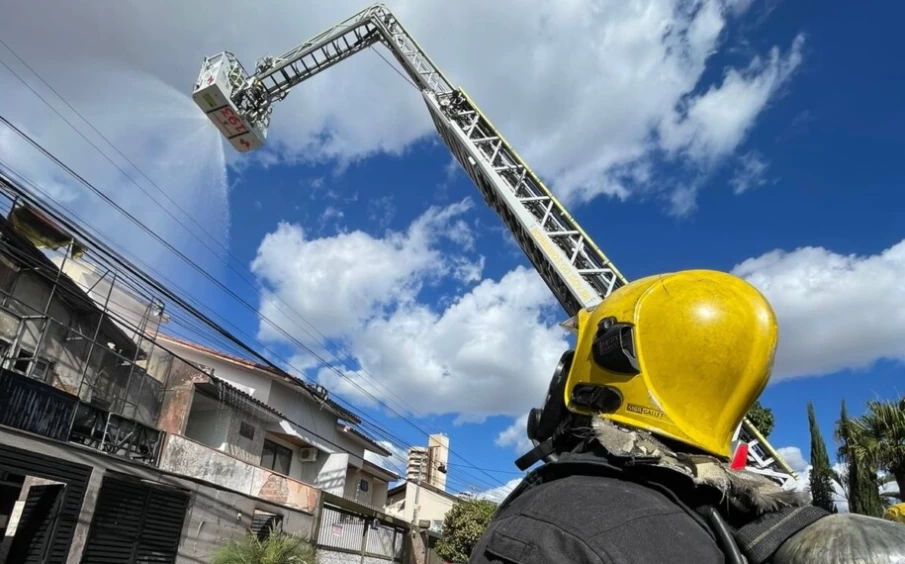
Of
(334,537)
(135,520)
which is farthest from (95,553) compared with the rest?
(334,537)

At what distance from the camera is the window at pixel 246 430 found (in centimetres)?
2198

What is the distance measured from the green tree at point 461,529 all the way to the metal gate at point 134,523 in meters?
14.2

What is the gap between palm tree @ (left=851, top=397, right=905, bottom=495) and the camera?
1005cm

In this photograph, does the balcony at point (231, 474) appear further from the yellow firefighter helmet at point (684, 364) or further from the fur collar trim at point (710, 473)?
the fur collar trim at point (710, 473)

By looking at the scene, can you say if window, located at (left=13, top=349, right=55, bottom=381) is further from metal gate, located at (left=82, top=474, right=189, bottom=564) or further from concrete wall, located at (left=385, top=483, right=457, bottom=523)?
concrete wall, located at (left=385, top=483, right=457, bottom=523)

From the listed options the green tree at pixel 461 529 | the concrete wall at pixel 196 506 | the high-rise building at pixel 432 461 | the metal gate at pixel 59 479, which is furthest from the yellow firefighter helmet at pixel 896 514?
the high-rise building at pixel 432 461

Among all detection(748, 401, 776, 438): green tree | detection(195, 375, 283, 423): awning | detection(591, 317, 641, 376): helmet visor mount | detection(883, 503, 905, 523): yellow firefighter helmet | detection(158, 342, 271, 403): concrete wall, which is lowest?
detection(883, 503, 905, 523): yellow firefighter helmet

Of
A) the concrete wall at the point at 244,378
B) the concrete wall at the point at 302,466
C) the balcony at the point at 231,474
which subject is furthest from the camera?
the concrete wall at the point at 302,466

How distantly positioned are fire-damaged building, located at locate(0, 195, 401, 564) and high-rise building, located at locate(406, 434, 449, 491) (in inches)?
608

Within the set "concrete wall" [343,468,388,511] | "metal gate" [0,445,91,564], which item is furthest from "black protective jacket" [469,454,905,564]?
"concrete wall" [343,468,388,511]

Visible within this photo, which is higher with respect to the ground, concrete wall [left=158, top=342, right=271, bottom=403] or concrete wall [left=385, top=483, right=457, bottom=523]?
concrete wall [left=158, top=342, right=271, bottom=403]

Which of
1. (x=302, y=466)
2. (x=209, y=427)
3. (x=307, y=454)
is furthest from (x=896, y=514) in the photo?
(x=302, y=466)

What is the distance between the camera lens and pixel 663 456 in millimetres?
1364

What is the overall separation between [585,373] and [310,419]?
26994 mm
